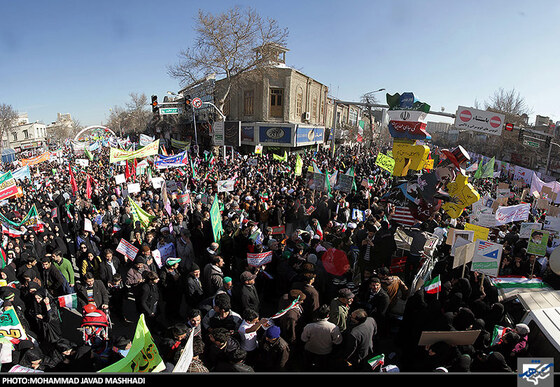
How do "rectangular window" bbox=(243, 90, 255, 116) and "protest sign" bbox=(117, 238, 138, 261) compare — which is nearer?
"protest sign" bbox=(117, 238, 138, 261)

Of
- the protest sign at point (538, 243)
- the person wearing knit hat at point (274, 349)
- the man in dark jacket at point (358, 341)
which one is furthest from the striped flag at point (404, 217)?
the person wearing knit hat at point (274, 349)

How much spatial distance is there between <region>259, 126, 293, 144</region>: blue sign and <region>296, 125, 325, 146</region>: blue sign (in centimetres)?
108

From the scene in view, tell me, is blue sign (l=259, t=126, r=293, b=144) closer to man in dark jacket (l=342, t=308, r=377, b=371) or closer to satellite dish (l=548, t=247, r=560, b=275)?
satellite dish (l=548, t=247, r=560, b=275)

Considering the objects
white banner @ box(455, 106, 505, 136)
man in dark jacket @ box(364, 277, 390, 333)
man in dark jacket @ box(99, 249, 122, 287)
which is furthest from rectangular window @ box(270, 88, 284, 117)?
man in dark jacket @ box(364, 277, 390, 333)

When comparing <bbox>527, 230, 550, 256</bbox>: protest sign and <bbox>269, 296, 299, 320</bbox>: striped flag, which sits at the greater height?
<bbox>527, 230, 550, 256</bbox>: protest sign

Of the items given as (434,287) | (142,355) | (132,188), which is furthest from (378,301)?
(132,188)

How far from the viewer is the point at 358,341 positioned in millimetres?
3799

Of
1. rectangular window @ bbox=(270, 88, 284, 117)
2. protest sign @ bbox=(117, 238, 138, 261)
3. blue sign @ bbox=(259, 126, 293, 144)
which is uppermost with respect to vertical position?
rectangular window @ bbox=(270, 88, 284, 117)

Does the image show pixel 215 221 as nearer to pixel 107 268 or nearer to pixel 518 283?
pixel 107 268

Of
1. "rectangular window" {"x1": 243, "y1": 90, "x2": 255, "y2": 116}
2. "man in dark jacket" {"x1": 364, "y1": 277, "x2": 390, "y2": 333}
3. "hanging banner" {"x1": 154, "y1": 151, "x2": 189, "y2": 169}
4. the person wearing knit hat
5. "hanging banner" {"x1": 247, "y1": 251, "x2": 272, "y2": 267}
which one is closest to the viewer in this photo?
the person wearing knit hat

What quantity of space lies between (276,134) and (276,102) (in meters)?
3.27

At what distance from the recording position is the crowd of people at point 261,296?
3.80 meters

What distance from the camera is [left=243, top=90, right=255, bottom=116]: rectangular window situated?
31656 millimetres
